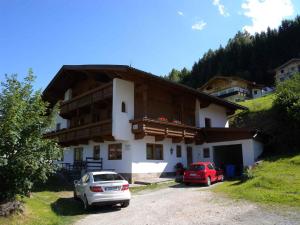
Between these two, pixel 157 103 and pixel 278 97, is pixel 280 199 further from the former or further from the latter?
pixel 278 97

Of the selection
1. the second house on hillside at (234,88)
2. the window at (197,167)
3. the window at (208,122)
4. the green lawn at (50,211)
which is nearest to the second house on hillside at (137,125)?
the window at (208,122)

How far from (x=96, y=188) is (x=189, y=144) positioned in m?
17.5

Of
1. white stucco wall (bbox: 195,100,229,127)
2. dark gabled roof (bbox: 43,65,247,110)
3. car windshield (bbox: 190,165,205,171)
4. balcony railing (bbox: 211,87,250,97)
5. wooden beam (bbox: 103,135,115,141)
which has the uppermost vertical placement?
balcony railing (bbox: 211,87,250,97)

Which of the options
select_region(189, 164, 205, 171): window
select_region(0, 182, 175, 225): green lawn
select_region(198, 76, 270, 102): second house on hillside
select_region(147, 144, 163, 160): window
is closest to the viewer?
select_region(0, 182, 175, 225): green lawn

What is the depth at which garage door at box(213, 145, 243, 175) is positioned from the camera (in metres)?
29.6

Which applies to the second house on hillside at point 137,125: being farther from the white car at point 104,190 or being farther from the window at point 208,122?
the white car at point 104,190

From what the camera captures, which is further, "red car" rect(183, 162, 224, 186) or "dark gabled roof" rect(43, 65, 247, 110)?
"dark gabled roof" rect(43, 65, 247, 110)

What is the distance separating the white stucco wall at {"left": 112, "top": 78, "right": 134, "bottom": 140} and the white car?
8746 mm

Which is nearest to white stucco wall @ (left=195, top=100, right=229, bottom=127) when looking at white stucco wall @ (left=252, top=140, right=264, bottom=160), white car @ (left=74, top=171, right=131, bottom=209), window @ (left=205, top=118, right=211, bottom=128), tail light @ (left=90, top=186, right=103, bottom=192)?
window @ (left=205, top=118, right=211, bottom=128)

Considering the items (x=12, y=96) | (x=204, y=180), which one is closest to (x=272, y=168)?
(x=204, y=180)

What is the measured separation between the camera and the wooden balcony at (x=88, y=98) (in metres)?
24.3

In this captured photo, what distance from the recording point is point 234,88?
70.7m

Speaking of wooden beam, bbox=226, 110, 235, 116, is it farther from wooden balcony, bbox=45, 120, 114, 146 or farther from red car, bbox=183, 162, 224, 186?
wooden balcony, bbox=45, 120, 114, 146

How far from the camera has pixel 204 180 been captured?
2059cm
